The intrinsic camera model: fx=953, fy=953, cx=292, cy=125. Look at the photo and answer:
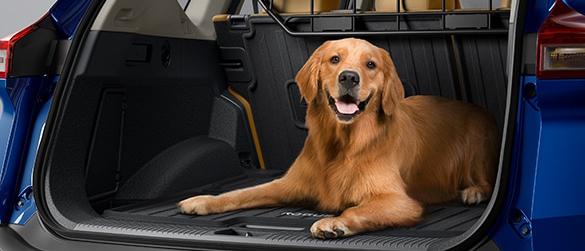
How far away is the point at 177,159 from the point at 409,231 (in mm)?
1208

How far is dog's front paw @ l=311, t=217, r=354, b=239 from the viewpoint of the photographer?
2775 mm

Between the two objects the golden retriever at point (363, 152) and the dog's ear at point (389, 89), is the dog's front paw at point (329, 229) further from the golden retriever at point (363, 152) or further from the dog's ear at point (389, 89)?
the dog's ear at point (389, 89)

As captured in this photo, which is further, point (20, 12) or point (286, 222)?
point (20, 12)

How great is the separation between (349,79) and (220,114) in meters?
1.08

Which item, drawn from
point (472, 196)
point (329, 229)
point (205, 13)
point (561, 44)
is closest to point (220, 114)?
point (205, 13)

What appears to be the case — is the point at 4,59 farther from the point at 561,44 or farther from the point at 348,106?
the point at 561,44

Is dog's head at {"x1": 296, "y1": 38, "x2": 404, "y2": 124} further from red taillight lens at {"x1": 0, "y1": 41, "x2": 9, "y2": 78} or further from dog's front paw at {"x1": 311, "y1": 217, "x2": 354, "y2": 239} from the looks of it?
red taillight lens at {"x1": 0, "y1": 41, "x2": 9, "y2": 78}

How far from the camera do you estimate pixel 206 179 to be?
3.88 metres

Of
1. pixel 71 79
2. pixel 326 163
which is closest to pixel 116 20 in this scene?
pixel 71 79

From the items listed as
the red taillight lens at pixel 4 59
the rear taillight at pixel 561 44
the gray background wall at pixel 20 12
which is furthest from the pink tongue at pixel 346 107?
the gray background wall at pixel 20 12

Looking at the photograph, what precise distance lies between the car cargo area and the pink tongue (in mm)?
367

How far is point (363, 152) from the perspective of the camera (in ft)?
10.9

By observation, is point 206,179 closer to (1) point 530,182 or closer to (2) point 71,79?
(2) point 71,79

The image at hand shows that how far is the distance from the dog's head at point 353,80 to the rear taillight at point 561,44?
3.05ft
